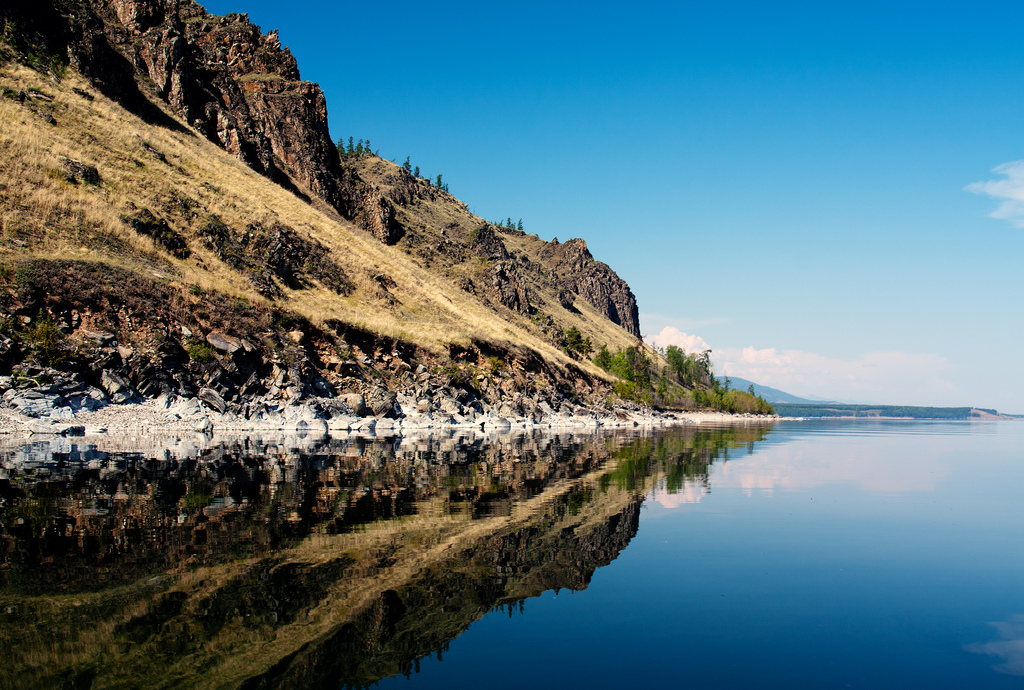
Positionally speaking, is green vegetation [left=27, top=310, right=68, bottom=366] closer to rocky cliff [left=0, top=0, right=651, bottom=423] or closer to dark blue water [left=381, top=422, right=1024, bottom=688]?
rocky cliff [left=0, top=0, right=651, bottom=423]

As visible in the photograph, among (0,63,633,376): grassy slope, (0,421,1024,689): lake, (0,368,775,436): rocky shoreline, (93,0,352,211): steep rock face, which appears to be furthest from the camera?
(93,0,352,211): steep rock face

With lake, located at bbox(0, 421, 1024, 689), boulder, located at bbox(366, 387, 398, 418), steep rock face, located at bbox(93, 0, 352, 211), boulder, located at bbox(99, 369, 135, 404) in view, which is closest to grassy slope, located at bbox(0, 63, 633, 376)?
steep rock face, located at bbox(93, 0, 352, 211)

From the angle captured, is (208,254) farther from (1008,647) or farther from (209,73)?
(1008,647)

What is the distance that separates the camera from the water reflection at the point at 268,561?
859cm

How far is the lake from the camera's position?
869 centimetres

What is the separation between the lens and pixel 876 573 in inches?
559

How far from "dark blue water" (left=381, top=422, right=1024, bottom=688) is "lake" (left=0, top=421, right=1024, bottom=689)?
2.3 inches

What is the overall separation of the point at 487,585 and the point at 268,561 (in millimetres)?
4604

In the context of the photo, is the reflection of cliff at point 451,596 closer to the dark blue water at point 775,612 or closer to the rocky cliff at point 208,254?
the dark blue water at point 775,612

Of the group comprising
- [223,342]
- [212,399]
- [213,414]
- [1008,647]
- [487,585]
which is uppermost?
[223,342]

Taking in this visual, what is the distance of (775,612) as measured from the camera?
1143 cm

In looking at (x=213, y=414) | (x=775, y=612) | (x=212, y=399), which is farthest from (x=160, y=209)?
(x=775, y=612)

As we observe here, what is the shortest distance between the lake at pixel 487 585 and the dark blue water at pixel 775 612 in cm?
6

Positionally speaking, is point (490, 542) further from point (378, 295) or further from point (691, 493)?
point (378, 295)
